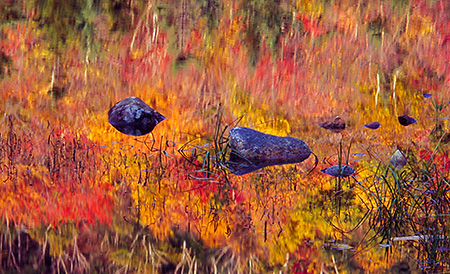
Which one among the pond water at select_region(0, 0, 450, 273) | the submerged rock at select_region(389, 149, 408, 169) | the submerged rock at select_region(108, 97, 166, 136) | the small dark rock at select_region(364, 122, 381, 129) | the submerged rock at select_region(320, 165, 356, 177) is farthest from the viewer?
the small dark rock at select_region(364, 122, 381, 129)

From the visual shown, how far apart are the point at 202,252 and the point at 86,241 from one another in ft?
1.44

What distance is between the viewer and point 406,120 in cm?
420

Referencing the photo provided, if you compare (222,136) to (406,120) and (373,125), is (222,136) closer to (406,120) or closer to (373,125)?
(373,125)

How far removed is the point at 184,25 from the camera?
4566 millimetres

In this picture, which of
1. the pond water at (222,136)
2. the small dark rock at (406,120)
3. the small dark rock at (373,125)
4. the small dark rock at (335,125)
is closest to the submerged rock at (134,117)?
the pond water at (222,136)

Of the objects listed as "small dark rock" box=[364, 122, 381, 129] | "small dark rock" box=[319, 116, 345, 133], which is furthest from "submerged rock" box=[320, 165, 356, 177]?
"small dark rock" box=[364, 122, 381, 129]

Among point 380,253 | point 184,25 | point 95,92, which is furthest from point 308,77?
point 380,253

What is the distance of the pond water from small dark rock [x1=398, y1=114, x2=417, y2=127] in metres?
0.01

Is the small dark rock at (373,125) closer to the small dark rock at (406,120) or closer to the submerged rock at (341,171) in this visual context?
the small dark rock at (406,120)

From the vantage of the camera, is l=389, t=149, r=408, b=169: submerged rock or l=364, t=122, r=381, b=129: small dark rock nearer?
l=389, t=149, r=408, b=169: submerged rock

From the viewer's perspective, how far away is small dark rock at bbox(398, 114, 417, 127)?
4.18m

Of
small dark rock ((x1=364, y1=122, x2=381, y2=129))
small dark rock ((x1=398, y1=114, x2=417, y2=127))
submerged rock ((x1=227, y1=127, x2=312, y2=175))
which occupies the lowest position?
submerged rock ((x1=227, y1=127, x2=312, y2=175))

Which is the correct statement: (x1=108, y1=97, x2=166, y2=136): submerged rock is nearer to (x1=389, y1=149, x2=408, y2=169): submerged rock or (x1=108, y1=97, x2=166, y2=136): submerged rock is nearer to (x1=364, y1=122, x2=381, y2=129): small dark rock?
(x1=364, y1=122, x2=381, y2=129): small dark rock

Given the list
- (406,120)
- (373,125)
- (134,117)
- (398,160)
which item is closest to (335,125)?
(373,125)
